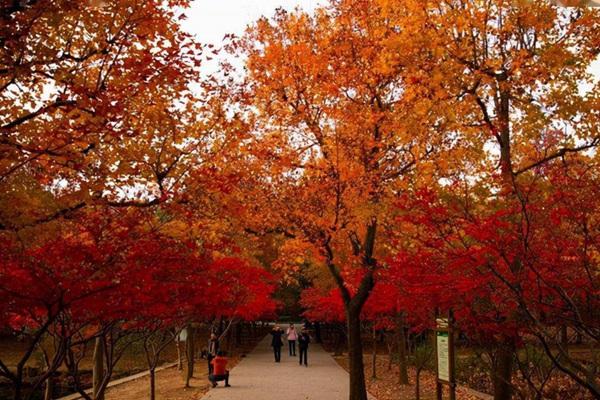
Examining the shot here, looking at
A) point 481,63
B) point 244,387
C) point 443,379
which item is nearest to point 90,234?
point 443,379

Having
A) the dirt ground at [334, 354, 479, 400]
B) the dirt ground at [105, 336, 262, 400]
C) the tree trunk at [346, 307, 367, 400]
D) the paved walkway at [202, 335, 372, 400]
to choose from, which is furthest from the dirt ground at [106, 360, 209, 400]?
the dirt ground at [334, 354, 479, 400]

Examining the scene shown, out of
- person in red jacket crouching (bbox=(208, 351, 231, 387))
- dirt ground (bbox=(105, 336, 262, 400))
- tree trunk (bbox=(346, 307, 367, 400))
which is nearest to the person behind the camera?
tree trunk (bbox=(346, 307, 367, 400))

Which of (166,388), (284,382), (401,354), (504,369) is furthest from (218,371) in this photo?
(504,369)

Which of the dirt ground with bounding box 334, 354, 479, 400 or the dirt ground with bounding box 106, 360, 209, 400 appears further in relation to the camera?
the dirt ground with bounding box 106, 360, 209, 400

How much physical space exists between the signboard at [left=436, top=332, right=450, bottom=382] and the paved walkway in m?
7.20

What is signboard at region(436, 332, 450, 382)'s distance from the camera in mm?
9914

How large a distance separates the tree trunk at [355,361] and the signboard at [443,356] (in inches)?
202

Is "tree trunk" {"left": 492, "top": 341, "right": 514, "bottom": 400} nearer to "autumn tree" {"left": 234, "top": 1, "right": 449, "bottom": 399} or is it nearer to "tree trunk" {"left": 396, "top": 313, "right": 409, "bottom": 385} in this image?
"autumn tree" {"left": 234, "top": 1, "right": 449, "bottom": 399}

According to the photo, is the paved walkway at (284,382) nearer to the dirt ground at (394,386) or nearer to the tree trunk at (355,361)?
the dirt ground at (394,386)

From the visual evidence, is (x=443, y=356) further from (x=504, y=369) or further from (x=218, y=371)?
(x=218, y=371)

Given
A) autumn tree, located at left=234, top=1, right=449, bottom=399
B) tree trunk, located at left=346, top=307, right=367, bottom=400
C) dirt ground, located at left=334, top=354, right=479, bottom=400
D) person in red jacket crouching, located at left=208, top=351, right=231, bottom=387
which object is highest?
autumn tree, located at left=234, top=1, right=449, bottom=399

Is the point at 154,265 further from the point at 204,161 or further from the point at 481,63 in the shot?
the point at 481,63

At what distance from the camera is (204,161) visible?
11.2 m

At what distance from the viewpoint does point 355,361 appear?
15.5m
